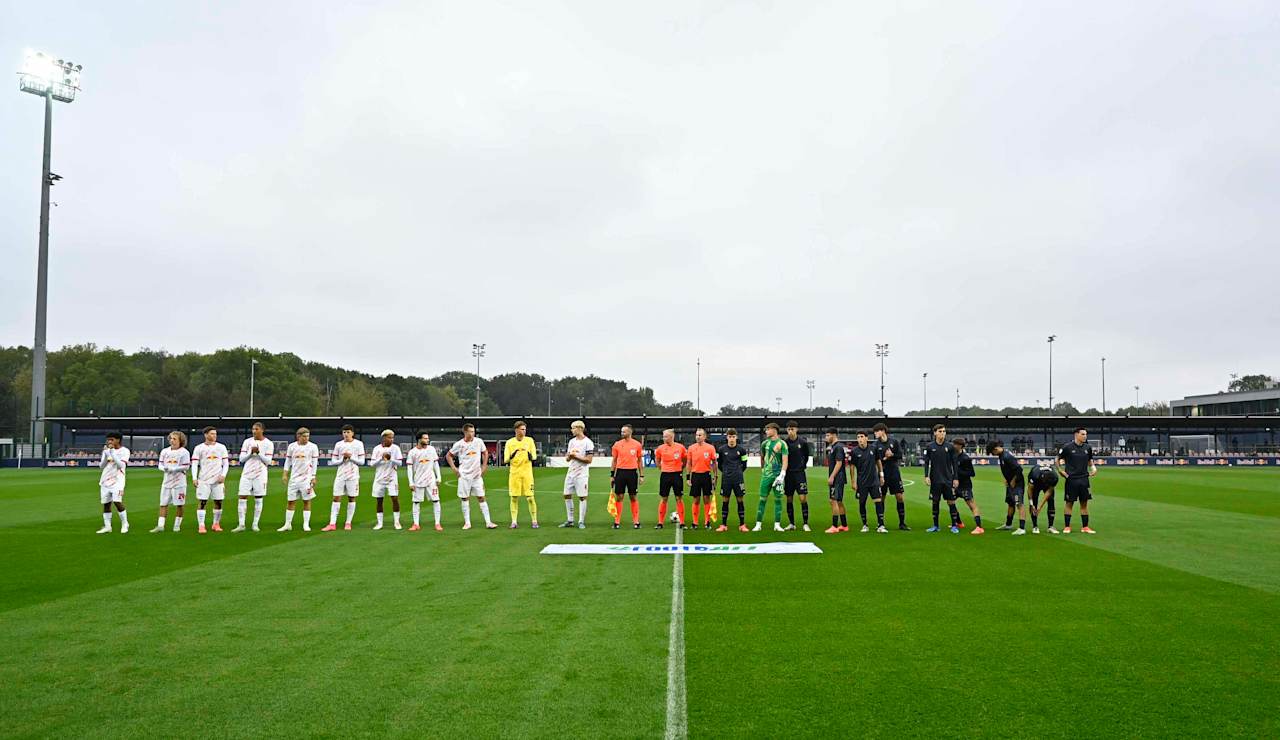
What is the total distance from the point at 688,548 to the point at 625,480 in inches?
117

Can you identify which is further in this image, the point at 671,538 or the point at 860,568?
the point at 671,538

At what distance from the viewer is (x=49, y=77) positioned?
54.0m

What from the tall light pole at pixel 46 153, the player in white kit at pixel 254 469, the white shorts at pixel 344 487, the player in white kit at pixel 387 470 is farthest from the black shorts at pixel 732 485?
the tall light pole at pixel 46 153

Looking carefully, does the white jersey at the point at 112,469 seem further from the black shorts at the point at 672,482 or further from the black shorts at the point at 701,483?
the black shorts at the point at 701,483

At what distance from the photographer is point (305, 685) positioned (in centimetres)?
562

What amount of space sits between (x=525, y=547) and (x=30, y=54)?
199ft

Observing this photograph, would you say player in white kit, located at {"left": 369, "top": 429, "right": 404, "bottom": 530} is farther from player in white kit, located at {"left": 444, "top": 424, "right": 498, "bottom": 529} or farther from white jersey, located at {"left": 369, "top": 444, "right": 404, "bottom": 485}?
player in white kit, located at {"left": 444, "top": 424, "right": 498, "bottom": 529}

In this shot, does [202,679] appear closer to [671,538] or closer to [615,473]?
[671,538]

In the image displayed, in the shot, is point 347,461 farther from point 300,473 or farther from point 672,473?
point 672,473

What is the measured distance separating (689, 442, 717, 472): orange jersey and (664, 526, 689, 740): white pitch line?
5.44 m

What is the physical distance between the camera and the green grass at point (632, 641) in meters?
4.97

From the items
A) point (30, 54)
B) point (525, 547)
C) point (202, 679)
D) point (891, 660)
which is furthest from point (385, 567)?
point (30, 54)

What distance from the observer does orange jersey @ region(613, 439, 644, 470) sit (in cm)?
1523

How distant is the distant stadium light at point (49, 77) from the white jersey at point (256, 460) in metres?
53.7
